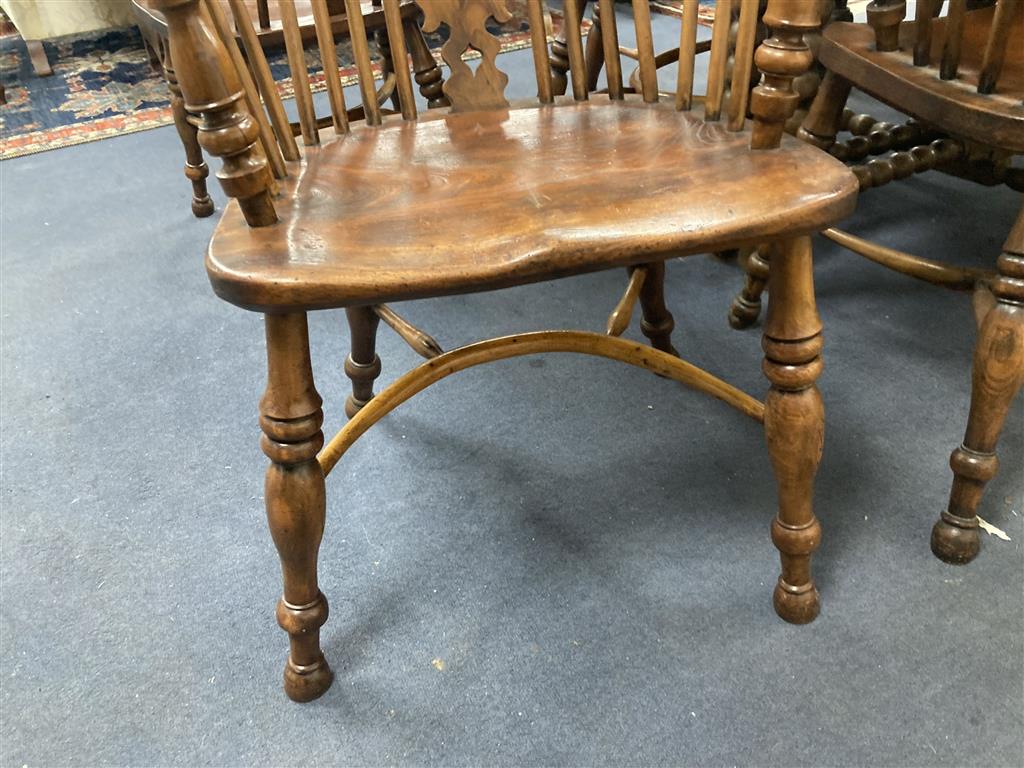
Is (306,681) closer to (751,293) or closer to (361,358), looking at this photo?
(361,358)

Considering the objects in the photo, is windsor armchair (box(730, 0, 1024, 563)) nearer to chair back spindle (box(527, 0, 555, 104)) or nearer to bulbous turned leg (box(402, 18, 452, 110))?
chair back spindle (box(527, 0, 555, 104))

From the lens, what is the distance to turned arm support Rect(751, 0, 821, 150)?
0.67 metres

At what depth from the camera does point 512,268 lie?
646 mm

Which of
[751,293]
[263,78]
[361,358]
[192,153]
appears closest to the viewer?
[263,78]

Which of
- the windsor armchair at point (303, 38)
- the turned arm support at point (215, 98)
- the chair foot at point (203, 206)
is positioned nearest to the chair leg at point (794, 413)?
the turned arm support at point (215, 98)

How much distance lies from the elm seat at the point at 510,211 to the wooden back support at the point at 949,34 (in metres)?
0.19

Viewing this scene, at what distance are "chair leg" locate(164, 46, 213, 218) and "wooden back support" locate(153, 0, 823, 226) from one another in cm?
89

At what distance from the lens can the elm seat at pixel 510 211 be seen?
2.11 feet

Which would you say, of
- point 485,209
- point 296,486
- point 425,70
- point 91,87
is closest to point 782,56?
point 485,209

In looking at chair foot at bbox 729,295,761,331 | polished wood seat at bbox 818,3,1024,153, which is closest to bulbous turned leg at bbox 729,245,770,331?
chair foot at bbox 729,295,761,331

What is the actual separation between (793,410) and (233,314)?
1.08 metres

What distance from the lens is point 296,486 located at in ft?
2.48

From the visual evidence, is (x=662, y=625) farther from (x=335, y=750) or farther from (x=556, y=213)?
(x=556, y=213)

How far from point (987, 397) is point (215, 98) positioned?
79 cm
